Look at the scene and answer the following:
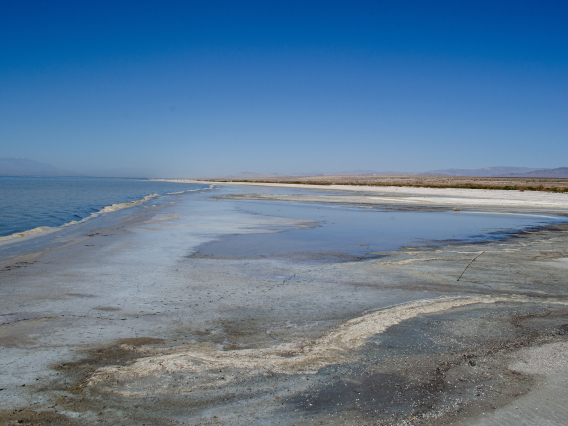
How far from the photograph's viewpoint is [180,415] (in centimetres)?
288

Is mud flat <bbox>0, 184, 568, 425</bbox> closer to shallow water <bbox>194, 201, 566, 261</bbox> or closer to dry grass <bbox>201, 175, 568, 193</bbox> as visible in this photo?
shallow water <bbox>194, 201, 566, 261</bbox>

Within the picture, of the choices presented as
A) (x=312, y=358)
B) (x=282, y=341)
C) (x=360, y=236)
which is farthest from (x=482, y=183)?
(x=312, y=358)

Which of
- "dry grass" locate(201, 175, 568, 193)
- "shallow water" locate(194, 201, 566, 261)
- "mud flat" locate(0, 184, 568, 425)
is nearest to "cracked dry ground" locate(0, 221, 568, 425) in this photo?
"mud flat" locate(0, 184, 568, 425)

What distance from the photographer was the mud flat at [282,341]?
297cm

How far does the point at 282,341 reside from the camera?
14.0 feet

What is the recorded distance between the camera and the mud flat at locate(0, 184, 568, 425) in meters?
2.97

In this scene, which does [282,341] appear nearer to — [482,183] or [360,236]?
[360,236]

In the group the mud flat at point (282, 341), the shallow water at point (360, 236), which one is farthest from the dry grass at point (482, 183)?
the mud flat at point (282, 341)

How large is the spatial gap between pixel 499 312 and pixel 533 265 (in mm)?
3852

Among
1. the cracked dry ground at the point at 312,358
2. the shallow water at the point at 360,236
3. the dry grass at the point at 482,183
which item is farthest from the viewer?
the dry grass at the point at 482,183

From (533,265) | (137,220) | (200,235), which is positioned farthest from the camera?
(137,220)

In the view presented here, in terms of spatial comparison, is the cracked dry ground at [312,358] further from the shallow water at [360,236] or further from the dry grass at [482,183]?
the dry grass at [482,183]

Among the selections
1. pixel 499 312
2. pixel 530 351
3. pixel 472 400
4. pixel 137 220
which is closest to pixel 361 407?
pixel 472 400

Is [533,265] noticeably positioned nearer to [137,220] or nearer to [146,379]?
[146,379]
